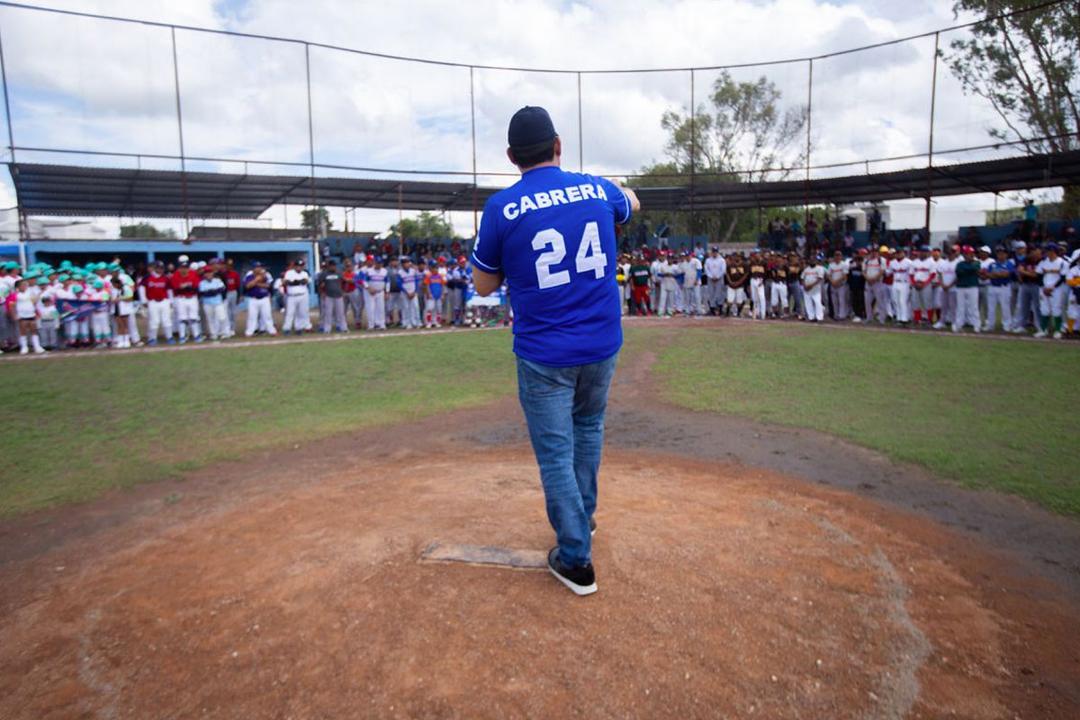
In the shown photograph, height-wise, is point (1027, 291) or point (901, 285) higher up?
point (901, 285)

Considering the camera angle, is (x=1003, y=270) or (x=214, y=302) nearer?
(x=1003, y=270)

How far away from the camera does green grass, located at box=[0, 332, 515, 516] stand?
6.39 m

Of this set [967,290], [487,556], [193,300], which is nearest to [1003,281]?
[967,290]

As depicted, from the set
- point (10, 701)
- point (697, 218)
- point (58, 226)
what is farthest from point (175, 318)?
point (697, 218)

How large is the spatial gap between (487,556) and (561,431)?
0.84 m

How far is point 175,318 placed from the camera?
17.9 meters

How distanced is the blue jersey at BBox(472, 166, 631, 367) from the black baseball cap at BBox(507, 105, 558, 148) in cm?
14

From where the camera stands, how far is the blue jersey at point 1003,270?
15945 mm

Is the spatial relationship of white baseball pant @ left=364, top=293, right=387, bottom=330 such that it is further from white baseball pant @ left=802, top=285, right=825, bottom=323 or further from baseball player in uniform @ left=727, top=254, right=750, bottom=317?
white baseball pant @ left=802, top=285, right=825, bottom=323

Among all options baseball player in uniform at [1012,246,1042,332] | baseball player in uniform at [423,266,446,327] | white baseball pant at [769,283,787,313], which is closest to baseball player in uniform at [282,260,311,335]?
baseball player in uniform at [423,266,446,327]

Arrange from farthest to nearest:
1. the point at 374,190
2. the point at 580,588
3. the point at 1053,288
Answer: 1. the point at 374,190
2. the point at 1053,288
3. the point at 580,588

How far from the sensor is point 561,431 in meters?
3.45

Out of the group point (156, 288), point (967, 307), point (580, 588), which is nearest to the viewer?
point (580, 588)

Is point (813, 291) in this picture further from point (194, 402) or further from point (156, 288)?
point (156, 288)
